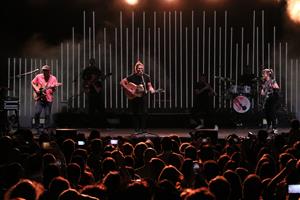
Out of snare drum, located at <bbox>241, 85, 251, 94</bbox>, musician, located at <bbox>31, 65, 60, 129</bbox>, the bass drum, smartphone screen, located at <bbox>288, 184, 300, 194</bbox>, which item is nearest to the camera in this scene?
smartphone screen, located at <bbox>288, 184, 300, 194</bbox>

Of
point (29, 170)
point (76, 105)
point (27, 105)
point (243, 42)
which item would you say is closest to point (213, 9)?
point (243, 42)

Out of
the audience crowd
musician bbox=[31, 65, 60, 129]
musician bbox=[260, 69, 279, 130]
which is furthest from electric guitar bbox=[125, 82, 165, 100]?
the audience crowd

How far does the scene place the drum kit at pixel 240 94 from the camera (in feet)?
67.4

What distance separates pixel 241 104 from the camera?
20.5m

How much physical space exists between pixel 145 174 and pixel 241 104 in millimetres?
12527

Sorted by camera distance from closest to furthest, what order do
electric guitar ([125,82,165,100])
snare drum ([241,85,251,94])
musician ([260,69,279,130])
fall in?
1. electric guitar ([125,82,165,100])
2. musician ([260,69,279,130])
3. snare drum ([241,85,251,94])

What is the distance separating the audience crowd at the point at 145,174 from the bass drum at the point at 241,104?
29.4 ft

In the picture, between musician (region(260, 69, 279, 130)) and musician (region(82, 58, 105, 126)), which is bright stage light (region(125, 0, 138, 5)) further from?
musician (region(260, 69, 279, 130))

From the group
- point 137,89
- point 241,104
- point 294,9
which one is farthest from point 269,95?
point 294,9

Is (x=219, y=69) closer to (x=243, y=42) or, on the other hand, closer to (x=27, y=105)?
(x=243, y=42)

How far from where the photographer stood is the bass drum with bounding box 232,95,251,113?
20.5 m

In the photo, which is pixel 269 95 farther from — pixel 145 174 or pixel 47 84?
pixel 145 174

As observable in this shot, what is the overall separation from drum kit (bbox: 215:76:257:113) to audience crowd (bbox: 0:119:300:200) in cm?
901

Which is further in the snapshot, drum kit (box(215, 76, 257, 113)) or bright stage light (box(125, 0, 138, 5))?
bright stage light (box(125, 0, 138, 5))
